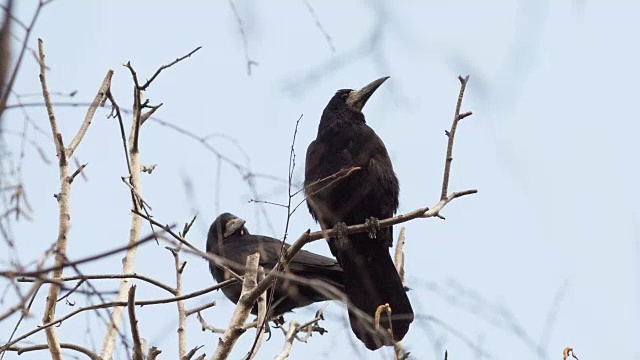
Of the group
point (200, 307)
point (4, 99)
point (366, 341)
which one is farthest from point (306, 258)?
point (4, 99)

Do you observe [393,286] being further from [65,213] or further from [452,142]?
[65,213]

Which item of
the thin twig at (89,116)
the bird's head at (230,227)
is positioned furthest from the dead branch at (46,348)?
the bird's head at (230,227)

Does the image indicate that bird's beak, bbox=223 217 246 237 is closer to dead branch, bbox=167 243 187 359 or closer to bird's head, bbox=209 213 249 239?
bird's head, bbox=209 213 249 239

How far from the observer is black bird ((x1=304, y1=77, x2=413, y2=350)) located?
561 centimetres

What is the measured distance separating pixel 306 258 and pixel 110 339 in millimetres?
2986

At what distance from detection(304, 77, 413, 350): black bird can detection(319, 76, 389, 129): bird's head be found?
0.12 meters

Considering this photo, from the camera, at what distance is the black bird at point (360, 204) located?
561 cm

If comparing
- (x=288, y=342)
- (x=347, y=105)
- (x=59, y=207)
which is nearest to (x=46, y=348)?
(x=59, y=207)

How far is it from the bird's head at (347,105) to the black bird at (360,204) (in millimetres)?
123

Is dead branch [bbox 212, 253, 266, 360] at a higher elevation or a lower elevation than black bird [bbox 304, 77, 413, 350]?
lower

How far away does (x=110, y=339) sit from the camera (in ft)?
12.8

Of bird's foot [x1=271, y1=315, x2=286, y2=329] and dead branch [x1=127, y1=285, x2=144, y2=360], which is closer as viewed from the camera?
dead branch [x1=127, y1=285, x2=144, y2=360]

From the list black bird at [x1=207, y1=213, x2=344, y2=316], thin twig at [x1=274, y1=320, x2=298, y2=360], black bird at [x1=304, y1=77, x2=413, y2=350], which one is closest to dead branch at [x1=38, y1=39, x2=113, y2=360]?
thin twig at [x1=274, y1=320, x2=298, y2=360]

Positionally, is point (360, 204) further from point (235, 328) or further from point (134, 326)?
point (134, 326)
